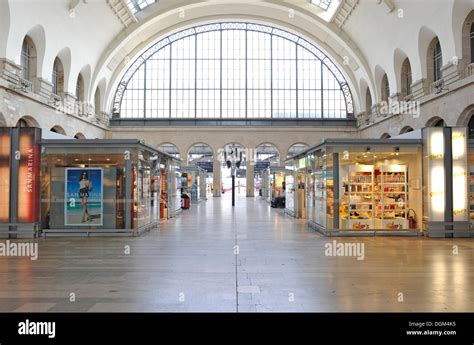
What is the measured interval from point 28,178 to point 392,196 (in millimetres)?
12727

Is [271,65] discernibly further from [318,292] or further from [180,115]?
[318,292]

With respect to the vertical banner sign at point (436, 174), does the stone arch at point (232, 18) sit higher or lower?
higher

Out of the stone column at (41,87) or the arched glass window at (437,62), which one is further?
the arched glass window at (437,62)

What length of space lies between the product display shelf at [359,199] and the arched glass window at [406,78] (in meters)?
23.8

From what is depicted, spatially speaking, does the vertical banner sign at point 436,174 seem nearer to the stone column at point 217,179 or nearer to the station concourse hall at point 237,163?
the station concourse hall at point 237,163

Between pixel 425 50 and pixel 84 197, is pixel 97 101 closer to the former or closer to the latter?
pixel 425 50

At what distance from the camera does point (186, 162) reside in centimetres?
Answer: 4628

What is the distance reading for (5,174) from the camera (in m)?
12.9

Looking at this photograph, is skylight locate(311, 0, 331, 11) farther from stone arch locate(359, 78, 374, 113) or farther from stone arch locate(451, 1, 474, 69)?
stone arch locate(451, 1, 474, 69)

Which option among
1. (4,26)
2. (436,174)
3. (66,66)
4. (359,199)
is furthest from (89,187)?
(66,66)

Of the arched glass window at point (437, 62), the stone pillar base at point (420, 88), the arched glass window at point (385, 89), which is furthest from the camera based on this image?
the arched glass window at point (385, 89)

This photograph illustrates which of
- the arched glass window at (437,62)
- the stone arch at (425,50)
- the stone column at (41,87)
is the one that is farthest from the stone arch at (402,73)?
the stone column at (41,87)

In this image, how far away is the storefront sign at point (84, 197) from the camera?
13.4 metres
